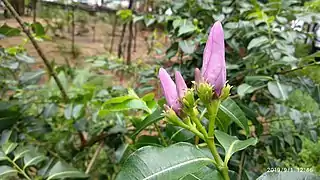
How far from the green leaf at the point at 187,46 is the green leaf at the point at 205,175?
676 mm

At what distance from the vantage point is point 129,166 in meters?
0.39

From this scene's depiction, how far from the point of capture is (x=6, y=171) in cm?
75

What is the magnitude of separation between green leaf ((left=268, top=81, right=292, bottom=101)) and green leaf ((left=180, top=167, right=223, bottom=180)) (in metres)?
0.43

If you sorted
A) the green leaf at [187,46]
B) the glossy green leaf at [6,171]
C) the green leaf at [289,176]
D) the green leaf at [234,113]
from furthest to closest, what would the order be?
the green leaf at [187,46]
the glossy green leaf at [6,171]
the green leaf at [234,113]
the green leaf at [289,176]

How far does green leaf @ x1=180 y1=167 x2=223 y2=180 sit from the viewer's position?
0.42m

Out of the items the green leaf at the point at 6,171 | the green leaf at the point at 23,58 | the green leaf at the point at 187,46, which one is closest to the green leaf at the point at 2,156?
the green leaf at the point at 6,171

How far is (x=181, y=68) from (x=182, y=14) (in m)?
0.20

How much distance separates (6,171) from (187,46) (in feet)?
2.08

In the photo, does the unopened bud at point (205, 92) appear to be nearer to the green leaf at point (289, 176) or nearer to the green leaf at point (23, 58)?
the green leaf at point (289, 176)

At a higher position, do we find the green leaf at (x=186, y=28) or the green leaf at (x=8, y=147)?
the green leaf at (x=186, y=28)

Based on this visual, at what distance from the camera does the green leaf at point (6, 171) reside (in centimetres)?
74

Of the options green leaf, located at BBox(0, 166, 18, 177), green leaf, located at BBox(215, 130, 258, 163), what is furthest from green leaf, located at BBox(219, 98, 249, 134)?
green leaf, located at BBox(0, 166, 18, 177)

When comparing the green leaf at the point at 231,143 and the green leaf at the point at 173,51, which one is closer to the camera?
the green leaf at the point at 231,143

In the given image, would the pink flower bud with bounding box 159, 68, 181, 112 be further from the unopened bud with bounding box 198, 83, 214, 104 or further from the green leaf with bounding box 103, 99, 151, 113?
the green leaf with bounding box 103, 99, 151, 113
